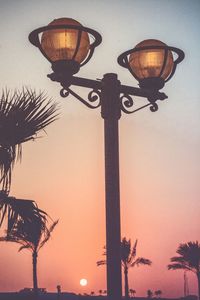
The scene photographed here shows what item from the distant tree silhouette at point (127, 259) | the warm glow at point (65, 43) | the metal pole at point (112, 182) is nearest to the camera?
the metal pole at point (112, 182)

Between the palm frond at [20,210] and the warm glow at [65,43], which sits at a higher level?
the warm glow at [65,43]

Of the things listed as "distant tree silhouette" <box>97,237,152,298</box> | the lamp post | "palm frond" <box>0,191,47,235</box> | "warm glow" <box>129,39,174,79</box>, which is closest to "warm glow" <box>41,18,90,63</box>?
the lamp post

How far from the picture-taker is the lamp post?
4.02 meters

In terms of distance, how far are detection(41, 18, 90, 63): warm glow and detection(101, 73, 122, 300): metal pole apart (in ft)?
Result: 1.11

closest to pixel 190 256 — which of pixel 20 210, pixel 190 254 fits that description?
pixel 190 254

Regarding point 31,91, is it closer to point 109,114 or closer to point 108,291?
point 109,114

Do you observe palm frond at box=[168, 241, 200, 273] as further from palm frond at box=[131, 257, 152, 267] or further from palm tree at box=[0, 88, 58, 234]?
palm tree at box=[0, 88, 58, 234]

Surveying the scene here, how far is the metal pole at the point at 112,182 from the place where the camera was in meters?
3.94

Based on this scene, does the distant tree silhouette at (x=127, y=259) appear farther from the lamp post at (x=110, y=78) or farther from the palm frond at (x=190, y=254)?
the lamp post at (x=110, y=78)

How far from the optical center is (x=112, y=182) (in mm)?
4137

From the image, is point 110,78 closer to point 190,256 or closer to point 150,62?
point 150,62

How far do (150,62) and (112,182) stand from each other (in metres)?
1.34

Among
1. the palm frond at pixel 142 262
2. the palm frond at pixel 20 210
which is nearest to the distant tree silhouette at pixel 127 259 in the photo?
the palm frond at pixel 142 262

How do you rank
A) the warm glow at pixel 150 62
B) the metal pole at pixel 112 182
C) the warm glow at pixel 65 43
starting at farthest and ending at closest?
the warm glow at pixel 150 62
the warm glow at pixel 65 43
the metal pole at pixel 112 182
